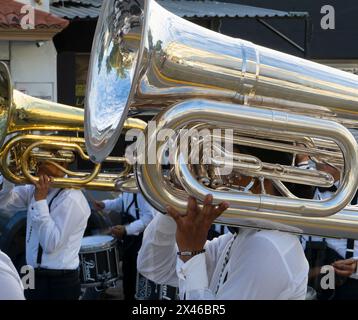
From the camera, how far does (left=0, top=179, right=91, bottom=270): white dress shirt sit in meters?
3.82

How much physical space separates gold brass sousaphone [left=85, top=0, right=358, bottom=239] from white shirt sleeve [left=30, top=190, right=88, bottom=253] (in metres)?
1.67

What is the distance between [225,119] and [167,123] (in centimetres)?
17

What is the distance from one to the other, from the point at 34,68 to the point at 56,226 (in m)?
4.56

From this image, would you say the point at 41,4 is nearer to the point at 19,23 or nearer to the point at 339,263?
the point at 19,23

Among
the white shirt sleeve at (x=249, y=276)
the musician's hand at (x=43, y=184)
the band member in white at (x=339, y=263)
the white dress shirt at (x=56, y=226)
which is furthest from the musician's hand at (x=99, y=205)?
the white shirt sleeve at (x=249, y=276)

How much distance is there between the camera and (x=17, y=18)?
23.5 ft

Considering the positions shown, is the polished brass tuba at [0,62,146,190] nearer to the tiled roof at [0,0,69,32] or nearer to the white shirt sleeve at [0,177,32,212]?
the white shirt sleeve at [0,177,32,212]

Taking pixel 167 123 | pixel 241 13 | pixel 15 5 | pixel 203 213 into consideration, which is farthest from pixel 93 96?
pixel 241 13

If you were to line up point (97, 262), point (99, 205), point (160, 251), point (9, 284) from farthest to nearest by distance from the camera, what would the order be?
1. point (99, 205)
2. point (97, 262)
3. point (160, 251)
4. point (9, 284)

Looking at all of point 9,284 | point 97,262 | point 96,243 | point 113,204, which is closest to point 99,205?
point 113,204

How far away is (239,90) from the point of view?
2.05 m

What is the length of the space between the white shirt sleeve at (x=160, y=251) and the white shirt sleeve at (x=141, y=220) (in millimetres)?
2278

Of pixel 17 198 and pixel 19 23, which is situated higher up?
pixel 19 23
